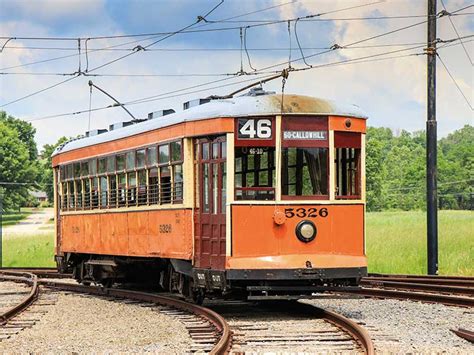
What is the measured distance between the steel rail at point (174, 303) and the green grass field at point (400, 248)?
871cm

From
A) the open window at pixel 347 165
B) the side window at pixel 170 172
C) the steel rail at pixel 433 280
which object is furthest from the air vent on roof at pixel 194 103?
→ the steel rail at pixel 433 280

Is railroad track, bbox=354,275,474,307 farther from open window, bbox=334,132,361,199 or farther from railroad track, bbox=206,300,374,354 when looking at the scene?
open window, bbox=334,132,361,199

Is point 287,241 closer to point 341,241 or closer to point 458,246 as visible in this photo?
point 341,241

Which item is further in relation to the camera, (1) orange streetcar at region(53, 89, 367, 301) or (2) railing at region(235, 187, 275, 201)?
(2) railing at region(235, 187, 275, 201)

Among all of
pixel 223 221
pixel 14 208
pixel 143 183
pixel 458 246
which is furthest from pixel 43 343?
pixel 14 208

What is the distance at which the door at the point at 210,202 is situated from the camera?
14453 millimetres

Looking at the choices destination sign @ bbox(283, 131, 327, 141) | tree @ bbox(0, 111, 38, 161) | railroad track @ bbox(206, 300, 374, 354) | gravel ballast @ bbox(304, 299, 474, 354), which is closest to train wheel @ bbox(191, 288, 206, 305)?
railroad track @ bbox(206, 300, 374, 354)

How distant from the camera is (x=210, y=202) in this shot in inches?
582

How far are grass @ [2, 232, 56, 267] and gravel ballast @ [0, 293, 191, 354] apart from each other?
951 inches

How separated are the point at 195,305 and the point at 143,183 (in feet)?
8.41

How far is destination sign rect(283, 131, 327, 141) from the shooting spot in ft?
47.1

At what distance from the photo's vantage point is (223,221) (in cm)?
1438

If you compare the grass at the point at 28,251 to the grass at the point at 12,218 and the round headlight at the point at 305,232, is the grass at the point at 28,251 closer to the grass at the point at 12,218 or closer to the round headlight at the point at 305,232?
the grass at the point at 12,218

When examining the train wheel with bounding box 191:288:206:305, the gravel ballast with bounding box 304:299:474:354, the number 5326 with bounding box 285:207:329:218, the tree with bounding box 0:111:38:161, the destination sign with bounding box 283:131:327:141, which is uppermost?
the tree with bounding box 0:111:38:161
